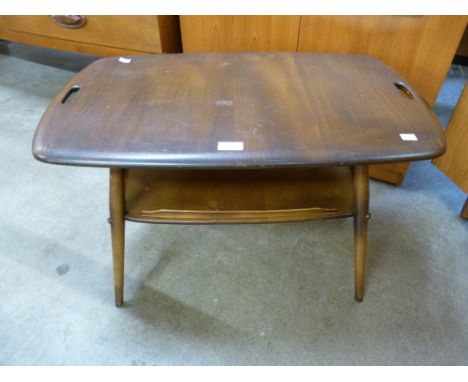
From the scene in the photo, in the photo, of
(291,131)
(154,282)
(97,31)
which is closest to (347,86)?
(291,131)

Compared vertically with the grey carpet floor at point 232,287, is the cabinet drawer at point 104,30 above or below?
above

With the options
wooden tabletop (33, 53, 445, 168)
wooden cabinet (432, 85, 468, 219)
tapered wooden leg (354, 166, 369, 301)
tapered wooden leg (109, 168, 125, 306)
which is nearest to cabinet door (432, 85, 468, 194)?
wooden cabinet (432, 85, 468, 219)

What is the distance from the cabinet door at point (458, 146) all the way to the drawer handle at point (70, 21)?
1.50 metres

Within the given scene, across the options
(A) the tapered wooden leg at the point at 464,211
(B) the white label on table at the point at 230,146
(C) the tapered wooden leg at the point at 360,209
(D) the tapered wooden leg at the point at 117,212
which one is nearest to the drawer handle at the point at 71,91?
(D) the tapered wooden leg at the point at 117,212

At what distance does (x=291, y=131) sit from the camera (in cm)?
66

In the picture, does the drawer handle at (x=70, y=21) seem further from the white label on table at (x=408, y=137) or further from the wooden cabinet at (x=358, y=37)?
the white label on table at (x=408, y=137)

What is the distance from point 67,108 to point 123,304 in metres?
0.57

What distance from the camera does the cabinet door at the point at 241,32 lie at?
1141 mm

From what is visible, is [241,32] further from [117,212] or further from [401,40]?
[117,212]

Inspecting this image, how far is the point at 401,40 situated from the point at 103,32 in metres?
1.17

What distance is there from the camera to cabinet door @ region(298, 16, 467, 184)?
0.98 metres

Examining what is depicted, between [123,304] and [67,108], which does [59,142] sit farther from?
[123,304]

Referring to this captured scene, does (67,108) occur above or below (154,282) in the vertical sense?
above

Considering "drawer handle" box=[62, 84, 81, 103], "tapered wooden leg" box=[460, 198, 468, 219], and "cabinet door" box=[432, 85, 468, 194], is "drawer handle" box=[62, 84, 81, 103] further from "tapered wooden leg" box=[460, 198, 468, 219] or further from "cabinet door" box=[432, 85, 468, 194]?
"tapered wooden leg" box=[460, 198, 468, 219]
